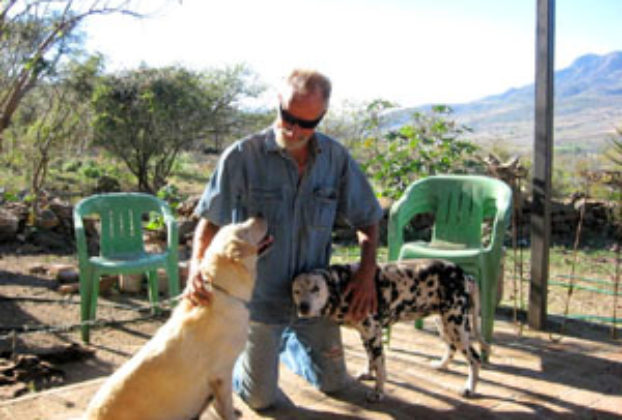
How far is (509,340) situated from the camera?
16.2 ft

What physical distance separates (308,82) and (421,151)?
4.83 metres

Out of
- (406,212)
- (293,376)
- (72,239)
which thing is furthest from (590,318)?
(72,239)

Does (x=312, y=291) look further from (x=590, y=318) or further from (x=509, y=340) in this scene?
(x=590, y=318)

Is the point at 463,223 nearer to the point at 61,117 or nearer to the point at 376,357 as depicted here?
the point at 376,357

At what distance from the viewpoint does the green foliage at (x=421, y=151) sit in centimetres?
766

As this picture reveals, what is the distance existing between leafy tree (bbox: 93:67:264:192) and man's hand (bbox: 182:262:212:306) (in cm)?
1065

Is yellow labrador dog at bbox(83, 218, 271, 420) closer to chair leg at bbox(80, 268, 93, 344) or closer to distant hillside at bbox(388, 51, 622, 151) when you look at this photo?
chair leg at bbox(80, 268, 93, 344)

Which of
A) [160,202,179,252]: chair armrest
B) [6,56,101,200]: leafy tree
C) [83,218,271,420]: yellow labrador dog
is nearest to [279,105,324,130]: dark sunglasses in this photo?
[83,218,271,420]: yellow labrador dog

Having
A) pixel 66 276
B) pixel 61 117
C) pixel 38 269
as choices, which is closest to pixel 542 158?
pixel 66 276

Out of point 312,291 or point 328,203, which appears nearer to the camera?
point 312,291

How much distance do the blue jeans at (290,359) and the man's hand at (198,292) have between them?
88 centimetres

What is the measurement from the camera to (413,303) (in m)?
3.77

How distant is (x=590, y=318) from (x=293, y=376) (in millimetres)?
3143

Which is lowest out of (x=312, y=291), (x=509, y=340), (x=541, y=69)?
(x=509, y=340)
